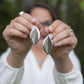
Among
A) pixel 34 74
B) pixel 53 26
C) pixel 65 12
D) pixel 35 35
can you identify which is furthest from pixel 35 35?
pixel 65 12

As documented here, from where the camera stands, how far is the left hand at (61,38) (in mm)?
688

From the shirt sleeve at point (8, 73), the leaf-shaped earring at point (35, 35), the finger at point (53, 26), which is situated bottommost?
the shirt sleeve at point (8, 73)

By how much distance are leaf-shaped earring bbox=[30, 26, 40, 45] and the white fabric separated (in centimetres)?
27

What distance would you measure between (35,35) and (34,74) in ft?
2.45

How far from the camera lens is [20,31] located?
0.69m

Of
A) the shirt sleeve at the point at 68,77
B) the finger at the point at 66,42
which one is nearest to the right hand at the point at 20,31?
the finger at the point at 66,42

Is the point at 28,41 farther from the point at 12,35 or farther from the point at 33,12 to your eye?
the point at 33,12

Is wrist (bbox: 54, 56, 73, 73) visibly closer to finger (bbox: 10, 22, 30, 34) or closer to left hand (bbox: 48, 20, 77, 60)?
left hand (bbox: 48, 20, 77, 60)

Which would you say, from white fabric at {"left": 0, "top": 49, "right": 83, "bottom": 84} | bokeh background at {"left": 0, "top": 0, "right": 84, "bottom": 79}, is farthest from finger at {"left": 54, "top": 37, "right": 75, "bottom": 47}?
bokeh background at {"left": 0, "top": 0, "right": 84, "bottom": 79}

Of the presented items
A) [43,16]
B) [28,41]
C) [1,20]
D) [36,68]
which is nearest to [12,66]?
[28,41]

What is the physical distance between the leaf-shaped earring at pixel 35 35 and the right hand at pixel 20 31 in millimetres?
36

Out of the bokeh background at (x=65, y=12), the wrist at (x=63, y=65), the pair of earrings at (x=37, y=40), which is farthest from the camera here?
the bokeh background at (x=65, y=12)

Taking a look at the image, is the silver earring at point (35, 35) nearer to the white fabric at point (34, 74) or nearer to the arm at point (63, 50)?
the arm at point (63, 50)

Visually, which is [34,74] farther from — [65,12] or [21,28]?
[65,12]
